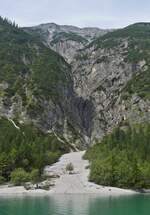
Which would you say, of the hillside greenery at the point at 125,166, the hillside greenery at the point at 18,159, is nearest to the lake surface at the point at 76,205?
the hillside greenery at the point at 125,166

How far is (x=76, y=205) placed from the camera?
353 feet

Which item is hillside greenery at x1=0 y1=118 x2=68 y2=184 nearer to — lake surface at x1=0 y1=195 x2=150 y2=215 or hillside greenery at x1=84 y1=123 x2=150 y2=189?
hillside greenery at x1=84 y1=123 x2=150 y2=189

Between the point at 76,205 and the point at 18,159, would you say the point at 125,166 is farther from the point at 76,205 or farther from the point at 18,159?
the point at 76,205

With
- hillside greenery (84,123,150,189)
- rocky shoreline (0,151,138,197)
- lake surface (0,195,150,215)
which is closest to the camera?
lake surface (0,195,150,215)

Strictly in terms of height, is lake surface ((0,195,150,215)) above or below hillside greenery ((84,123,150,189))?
below

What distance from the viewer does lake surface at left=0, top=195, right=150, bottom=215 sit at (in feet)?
325

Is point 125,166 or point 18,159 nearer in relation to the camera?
point 125,166

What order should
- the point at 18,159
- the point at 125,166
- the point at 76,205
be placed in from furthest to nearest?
1. the point at 18,159
2. the point at 125,166
3. the point at 76,205

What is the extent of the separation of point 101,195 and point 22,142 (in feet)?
175

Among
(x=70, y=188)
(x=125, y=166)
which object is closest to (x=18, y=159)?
(x=70, y=188)

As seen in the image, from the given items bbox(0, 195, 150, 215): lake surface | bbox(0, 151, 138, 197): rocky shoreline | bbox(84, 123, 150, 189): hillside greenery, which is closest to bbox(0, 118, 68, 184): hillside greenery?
bbox(0, 151, 138, 197): rocky shoreline

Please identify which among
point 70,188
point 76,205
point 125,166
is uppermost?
point 125,166

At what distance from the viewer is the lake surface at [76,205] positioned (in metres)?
99.1

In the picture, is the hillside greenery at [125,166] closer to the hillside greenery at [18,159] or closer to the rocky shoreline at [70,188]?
the rocky shoreline at [70,188]
